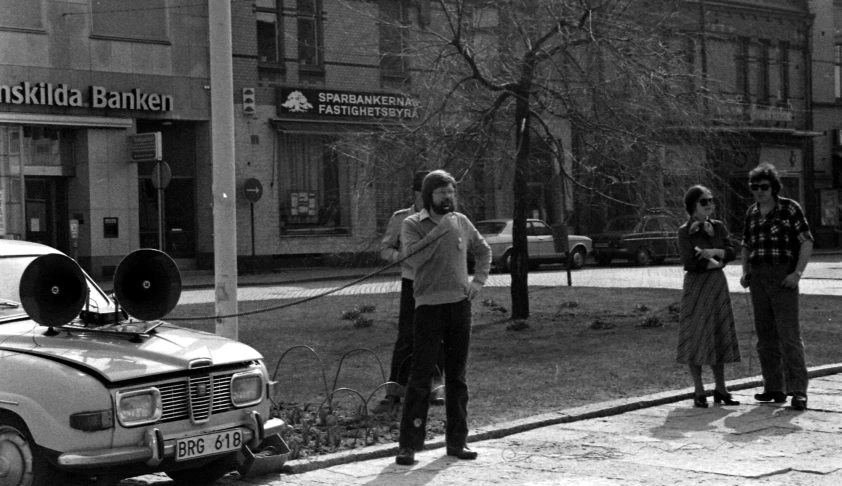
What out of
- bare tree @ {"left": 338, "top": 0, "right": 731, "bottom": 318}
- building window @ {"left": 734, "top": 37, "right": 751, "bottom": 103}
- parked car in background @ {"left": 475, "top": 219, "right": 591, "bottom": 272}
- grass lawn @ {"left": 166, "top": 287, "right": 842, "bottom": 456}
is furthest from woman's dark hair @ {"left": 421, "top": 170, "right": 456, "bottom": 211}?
building window @ {"left": 734, "top": 37, "right": 751, "bottom": 103}

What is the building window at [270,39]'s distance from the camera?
3253cm

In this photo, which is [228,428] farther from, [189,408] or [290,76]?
[290,76]

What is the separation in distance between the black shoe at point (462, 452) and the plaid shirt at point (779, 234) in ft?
10.8

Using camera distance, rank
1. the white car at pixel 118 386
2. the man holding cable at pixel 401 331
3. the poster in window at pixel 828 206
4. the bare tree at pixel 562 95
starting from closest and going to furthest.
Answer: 1. the white car at pixel 118 386
2. the man holding cable at pixel 401 331
3. the bare tree at pixel 562 95
4. the poster in window at pixel 828 206

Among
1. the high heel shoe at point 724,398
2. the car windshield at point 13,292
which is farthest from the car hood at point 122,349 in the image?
the high heel shoe at point 724,398

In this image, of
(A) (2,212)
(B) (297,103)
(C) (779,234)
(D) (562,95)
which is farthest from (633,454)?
(B) (297,103)

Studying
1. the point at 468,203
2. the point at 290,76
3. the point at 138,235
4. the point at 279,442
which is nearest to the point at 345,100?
the point at 290,76

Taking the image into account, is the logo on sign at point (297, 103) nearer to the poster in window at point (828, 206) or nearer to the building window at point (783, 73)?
the building window at point (783, 73)

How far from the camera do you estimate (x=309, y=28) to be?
33219 millimetres

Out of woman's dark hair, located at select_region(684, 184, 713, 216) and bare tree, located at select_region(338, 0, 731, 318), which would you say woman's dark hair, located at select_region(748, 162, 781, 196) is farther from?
bare tree, located at select_region(338, 0, 731, 318)

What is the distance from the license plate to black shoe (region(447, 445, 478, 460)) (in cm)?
157

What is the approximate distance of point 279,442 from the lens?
7082mm

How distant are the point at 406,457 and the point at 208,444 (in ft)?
4.87

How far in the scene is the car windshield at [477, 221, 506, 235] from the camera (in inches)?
1278
